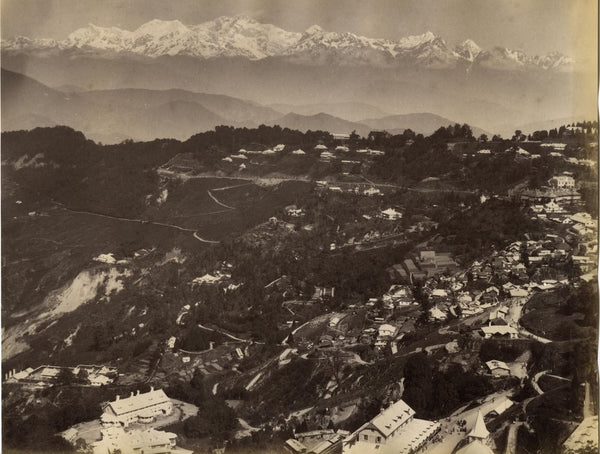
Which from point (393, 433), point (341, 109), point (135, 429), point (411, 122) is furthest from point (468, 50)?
point (135, 429)

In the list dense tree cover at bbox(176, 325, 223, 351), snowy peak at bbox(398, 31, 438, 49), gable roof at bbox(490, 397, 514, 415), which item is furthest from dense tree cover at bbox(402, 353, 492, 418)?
snowy peak at bbox(398, 31, 438, 49)

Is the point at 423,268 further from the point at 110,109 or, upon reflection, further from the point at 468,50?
the point at 110,109

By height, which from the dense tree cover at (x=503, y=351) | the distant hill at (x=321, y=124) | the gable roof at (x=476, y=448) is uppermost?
the distant hill at (x=321, y=124)

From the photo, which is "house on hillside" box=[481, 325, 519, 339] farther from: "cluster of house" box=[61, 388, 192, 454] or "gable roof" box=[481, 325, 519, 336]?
"cluster of house" box=[61, 388, 192, 454]

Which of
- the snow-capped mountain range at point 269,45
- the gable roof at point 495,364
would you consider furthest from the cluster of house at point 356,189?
the gable roof at point 495,364

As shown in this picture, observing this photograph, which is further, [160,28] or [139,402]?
[160,28]

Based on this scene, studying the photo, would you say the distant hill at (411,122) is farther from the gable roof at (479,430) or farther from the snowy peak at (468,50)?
the gable roof at (479,430)
